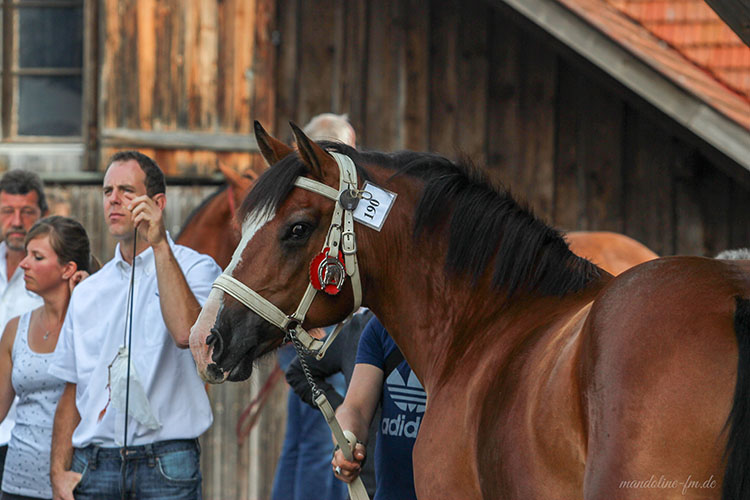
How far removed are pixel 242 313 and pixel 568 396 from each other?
3.31 feet

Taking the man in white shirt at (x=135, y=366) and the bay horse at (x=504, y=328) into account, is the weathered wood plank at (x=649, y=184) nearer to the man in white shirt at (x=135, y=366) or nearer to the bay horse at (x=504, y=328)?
the man in white shirt at (x=135, y=366)

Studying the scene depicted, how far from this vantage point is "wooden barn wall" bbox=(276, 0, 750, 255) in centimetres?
659

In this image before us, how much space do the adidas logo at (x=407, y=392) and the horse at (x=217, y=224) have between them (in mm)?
2603

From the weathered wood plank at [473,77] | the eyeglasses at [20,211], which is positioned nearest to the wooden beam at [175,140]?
the weathered wood plank at [473,77]

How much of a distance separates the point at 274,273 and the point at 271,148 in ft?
1.40

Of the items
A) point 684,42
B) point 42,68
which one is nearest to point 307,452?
point 684,42

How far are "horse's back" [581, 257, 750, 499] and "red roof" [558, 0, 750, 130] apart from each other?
385 cm

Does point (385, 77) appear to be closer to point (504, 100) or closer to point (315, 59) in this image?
point (315, 59)

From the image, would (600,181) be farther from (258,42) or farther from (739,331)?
(739,331)

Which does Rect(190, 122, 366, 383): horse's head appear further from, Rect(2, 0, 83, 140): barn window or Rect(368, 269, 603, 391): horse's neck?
Rect(2, 0, 83, 140): barn window

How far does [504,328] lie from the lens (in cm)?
260

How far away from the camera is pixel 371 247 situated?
2.72 metres

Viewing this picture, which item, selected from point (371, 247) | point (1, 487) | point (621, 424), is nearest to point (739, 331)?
point (621, 424)

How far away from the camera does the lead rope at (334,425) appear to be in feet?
9.04
